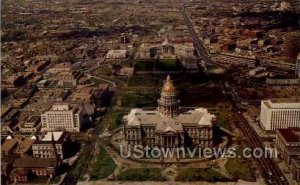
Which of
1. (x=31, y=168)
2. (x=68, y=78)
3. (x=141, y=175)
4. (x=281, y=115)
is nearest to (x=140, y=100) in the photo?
(x=68, y=78)

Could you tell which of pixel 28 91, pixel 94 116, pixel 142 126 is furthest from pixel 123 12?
pixel 142 126

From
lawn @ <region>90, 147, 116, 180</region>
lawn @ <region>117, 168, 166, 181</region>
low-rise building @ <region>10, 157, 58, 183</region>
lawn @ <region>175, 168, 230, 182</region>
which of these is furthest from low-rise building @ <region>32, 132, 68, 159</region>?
lawn @ <region>175, 168, 230, 182</region>

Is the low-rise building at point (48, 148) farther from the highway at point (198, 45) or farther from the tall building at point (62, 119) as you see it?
the highway at point (198, 45)

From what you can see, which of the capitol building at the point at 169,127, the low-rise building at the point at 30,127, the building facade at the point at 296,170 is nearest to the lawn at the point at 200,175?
the capitol building at the point at 169,127

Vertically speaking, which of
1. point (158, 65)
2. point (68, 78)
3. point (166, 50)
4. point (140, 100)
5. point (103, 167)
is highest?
point (166, 50)

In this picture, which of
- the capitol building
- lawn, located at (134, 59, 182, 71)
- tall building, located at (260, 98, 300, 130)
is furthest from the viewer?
lawn, located at (134, 59, 182, 71)

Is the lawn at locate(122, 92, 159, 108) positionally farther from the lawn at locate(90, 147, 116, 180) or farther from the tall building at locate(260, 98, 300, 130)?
the tall building at locate(260, 98, 300, 130)

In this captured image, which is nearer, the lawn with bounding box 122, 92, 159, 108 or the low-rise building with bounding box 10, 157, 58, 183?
→ the low-rise building with bounding box 10, 157, 58, 183

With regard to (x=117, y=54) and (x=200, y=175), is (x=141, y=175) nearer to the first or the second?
(x=200, y=175)
